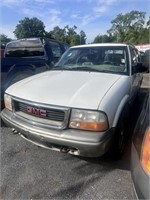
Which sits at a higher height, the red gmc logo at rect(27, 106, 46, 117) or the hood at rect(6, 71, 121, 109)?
the hood at rect(6, 71, 121, 109)

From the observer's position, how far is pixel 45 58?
583 centimetres

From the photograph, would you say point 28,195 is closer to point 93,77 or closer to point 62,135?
point 62,135

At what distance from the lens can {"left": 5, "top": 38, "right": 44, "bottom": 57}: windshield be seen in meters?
6.43

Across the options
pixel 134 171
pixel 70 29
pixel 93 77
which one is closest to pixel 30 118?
pixel 93 77

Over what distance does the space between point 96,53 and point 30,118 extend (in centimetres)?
187

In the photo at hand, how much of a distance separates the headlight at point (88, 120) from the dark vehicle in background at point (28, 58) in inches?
83.7

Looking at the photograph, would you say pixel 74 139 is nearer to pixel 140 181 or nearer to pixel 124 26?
pixel 140 181

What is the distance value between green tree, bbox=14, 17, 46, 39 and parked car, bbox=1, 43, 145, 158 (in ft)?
191

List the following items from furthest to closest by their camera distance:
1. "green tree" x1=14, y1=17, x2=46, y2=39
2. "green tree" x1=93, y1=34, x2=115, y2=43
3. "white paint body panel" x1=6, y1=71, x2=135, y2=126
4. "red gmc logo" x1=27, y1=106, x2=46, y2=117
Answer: "green tree" x1=93, y1=34, x2=115, y2=43 → "green tree" x1=14, y1=17, x2=46, y2=39 → "red gmc logo" x1=27, y1=106, x2=46, y2=117 → "white paint body panel" x1=6, y1=71, x2=135, y2=126

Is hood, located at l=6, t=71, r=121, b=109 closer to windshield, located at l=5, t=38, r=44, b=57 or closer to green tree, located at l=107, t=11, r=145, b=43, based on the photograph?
windshield, located at l=5, t=38, r=44, b=57

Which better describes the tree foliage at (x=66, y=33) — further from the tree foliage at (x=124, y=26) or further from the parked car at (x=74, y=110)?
the parked car at (x=74, y=110)

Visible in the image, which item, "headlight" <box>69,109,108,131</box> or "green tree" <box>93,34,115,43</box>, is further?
"green tree" <box>93,34,115,43</box>

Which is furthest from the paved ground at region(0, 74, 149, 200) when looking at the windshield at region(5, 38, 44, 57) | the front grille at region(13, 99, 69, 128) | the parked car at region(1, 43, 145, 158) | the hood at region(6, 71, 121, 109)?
the windshield at region(5, 38, 44, 57)

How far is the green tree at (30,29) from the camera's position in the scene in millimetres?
58344
